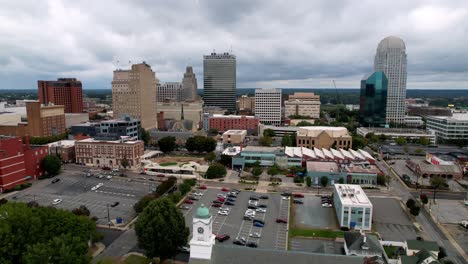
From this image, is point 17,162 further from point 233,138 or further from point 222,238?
point 233,138

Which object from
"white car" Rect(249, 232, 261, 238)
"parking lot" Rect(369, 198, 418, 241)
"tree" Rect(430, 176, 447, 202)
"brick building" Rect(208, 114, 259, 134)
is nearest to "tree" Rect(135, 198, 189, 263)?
"white car" Rect(249, 232, 261, 238)

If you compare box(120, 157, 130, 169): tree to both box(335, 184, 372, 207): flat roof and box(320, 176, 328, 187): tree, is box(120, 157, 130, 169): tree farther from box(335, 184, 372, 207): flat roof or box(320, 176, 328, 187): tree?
box(335, 184, 372, 207): flat roof

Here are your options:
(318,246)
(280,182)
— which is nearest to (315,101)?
(280,182)

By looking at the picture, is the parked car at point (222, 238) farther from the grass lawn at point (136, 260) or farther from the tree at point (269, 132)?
the tree at point (269, 132)

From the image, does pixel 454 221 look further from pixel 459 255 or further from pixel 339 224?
pixel 339 224

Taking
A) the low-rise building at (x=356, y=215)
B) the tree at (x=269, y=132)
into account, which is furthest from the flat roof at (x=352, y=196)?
the tree at (x=269, y=132)

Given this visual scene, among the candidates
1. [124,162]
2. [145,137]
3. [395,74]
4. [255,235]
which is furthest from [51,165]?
[395,74]
